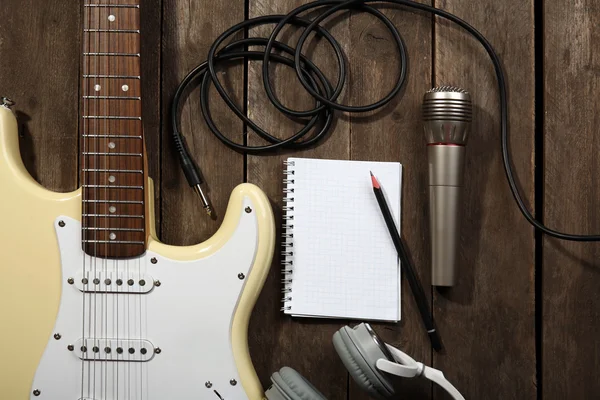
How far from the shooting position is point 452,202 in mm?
991

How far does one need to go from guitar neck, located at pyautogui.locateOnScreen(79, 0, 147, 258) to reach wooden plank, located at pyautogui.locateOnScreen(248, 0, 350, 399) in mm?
200

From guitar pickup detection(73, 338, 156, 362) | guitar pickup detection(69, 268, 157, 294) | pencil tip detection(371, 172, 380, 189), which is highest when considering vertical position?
pencil tip detection(371, 172, 380, 189)

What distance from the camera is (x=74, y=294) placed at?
918 millimetres

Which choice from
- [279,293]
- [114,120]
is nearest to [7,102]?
[114,120]

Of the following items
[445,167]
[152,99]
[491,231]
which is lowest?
[491,231]

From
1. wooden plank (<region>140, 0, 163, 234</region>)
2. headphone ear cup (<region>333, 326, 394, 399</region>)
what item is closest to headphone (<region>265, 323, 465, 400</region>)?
headphone ear cup (<region>333, 326, 394, 399</region>)

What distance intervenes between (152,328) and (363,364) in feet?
1.03

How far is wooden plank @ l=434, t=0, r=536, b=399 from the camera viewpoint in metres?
1.04

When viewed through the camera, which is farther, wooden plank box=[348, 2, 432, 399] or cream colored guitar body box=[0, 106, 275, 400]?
wooden plank box=[348, 2, 432, 399]

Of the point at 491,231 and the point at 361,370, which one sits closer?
the point at 361,370

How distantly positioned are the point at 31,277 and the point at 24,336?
0.09m

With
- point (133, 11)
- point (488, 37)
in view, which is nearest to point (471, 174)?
point (488, 37)

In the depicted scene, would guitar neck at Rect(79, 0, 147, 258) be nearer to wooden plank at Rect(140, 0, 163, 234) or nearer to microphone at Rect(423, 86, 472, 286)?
wooden plank at Rect(140, 0, 163, 234)

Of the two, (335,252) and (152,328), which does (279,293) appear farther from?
(152,328)
